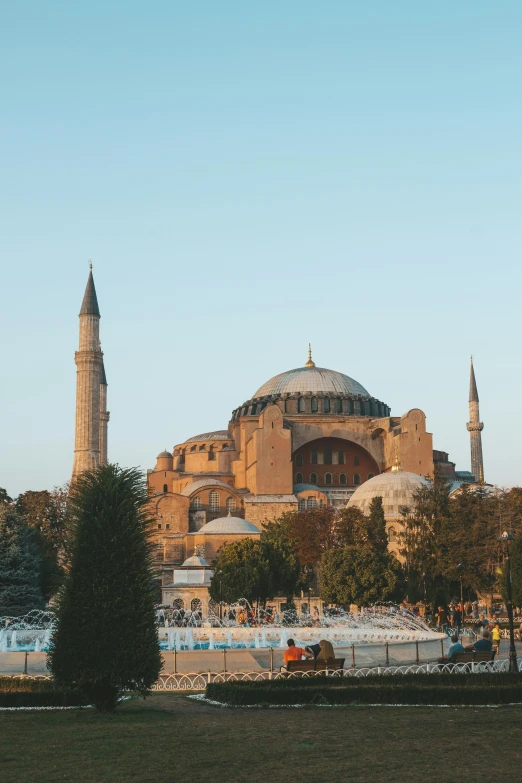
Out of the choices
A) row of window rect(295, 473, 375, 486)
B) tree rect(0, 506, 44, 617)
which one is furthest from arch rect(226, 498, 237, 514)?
tree rect(0, 506, 44, 617)

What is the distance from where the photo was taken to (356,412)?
53.3m

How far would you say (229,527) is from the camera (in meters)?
42.7

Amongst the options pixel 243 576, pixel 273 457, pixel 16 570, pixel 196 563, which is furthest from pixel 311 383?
pixel 16 570

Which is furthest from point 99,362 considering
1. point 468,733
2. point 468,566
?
point 468,733

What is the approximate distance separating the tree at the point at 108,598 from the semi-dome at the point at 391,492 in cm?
3219

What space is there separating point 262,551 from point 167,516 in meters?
12.7

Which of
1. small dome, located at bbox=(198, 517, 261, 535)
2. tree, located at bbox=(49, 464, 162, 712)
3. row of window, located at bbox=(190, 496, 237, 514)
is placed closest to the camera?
tree, located at bbox=(49, 464, 162, 712)

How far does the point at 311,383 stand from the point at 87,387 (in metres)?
15.6

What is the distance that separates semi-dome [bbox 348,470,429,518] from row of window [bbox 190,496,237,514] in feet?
20.2

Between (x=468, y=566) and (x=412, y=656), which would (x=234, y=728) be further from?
(x=468, y=566)

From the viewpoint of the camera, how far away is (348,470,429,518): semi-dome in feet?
140

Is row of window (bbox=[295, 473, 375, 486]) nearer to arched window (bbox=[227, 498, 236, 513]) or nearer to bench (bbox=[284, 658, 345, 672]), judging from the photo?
arched window (bbox=[227, 498, 236, 513])

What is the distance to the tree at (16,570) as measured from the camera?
2875 centimetres

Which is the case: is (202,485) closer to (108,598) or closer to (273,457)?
(273,457)
